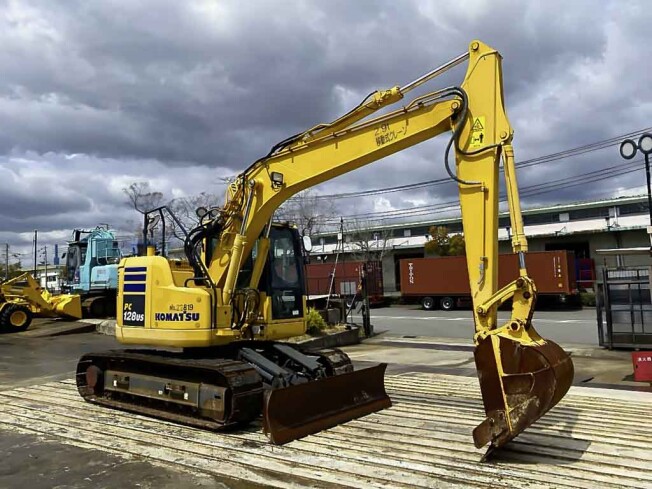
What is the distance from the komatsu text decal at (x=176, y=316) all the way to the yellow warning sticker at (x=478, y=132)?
4.04 metres

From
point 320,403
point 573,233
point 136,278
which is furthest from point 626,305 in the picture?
point 573,233

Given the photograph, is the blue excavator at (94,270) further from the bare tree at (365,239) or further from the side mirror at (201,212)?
the bare tree at (365,239)

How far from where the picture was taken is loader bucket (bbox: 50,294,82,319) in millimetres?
22453

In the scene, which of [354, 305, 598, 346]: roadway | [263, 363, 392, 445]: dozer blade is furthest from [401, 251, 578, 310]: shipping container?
[263, 363, 392, 445]: dozer blade

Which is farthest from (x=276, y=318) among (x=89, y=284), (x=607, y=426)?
(x=89, y=284)

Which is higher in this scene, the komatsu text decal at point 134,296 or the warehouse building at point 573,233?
the warehouse building at point 573,233

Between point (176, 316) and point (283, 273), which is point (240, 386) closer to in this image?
point (176, 316)

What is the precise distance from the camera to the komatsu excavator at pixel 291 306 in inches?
209

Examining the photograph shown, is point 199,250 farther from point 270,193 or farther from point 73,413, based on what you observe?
point 73,413

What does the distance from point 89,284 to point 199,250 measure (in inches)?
715

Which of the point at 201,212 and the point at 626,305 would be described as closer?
the point at 201,212

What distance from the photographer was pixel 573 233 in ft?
138

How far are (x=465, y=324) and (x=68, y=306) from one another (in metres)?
16.1

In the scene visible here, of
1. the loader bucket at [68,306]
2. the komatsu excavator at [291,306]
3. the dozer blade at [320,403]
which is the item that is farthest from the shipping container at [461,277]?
the komatsu excavator at [291,306]
